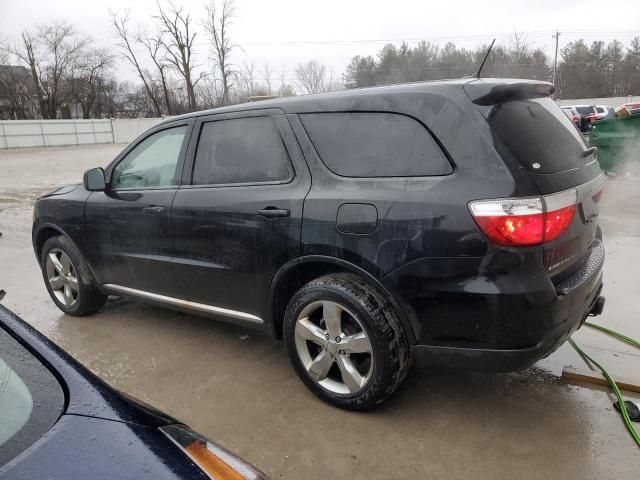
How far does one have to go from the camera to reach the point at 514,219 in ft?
7.22

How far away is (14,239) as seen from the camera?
7648mm

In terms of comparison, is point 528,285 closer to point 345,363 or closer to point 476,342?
point 476,342

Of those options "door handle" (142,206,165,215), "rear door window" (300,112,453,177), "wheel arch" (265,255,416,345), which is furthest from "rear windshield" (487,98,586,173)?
"door handle" (142,206,165,215)

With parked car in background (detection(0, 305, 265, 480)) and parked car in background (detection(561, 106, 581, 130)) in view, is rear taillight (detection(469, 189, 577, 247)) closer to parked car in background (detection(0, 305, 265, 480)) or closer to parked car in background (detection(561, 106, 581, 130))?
parked car in background (detection(561, 106, 581, 130))

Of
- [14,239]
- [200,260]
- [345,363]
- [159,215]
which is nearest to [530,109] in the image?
[345,363]

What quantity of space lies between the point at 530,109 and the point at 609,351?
1.91 m

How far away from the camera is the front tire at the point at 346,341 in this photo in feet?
8.39

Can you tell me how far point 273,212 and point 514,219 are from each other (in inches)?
52.0

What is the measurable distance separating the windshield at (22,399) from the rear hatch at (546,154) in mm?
2014

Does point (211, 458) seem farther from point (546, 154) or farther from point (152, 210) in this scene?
point (152, 210)

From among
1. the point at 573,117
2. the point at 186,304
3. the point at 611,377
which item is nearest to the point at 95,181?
the point at 186,304

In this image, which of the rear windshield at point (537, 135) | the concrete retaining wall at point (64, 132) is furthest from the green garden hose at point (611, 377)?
the concrete retaining wall at point (64, 132)

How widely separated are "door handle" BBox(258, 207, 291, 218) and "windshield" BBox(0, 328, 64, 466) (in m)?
1.51

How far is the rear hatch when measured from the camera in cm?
230
